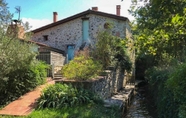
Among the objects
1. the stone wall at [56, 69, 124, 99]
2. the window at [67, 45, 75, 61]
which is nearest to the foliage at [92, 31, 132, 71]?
the stone wall at [56, 69, 124, 99]

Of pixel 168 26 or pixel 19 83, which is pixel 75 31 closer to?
pixel 19 83

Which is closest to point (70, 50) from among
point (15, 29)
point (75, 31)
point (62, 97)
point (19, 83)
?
point (75, 31)

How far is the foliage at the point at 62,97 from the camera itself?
7.26m

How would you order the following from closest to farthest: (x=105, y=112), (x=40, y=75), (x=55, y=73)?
(x=105, y=112) → (x=40, y=75) → (x=55, y=73)

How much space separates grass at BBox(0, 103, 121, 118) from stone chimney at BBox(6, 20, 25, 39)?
333cm

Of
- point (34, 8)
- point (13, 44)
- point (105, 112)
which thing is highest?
point (34, 8)

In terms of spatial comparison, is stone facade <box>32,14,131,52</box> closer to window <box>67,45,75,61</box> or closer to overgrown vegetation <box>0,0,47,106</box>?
window <box>67,45,75,61</box>

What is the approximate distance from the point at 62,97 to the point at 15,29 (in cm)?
348

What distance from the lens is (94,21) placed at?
2005 centimetres

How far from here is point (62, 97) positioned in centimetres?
745

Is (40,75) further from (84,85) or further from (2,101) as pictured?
(84,85)

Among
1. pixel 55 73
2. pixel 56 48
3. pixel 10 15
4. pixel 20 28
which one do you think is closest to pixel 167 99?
pixel 10 15

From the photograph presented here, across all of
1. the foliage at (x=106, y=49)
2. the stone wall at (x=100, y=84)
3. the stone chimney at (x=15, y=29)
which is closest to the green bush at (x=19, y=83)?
the stone chimney at (x=15, y=29)

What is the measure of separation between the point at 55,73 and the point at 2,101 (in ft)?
18.8
